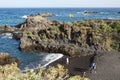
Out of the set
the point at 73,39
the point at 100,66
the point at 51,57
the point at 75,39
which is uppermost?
the point at 75,39

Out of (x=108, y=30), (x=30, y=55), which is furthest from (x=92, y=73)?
(x=108, y=30)

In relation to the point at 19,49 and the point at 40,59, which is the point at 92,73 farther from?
the point at 19,49

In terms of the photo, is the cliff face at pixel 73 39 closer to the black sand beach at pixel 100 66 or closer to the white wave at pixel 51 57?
the white wave at pixel 51 57

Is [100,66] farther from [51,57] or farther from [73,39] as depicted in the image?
[73,39]

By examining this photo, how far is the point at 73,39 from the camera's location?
65.6 metres

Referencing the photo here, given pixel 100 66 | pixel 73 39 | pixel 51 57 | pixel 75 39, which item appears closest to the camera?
pixel 100 66

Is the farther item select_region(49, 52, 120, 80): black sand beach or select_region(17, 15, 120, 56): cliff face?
select_region(17, 15, 120, 56): cliff face

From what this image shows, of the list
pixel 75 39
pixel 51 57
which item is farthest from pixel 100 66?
pixel 75 39

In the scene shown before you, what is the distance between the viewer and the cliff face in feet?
205

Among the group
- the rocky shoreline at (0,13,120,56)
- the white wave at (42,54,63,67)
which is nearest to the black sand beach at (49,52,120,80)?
the white wave at (42,54,63,67)

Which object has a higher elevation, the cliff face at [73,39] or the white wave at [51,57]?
the cliff face at [73,39]

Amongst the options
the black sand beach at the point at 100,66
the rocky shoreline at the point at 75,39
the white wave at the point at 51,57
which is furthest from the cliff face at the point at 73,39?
the black sand beach at the point at 100,66

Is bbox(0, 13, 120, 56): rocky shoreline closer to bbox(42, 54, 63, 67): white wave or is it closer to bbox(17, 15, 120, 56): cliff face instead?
bbox(17, 15, 120, 56): cliff face

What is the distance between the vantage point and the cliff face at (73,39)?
205 ft
